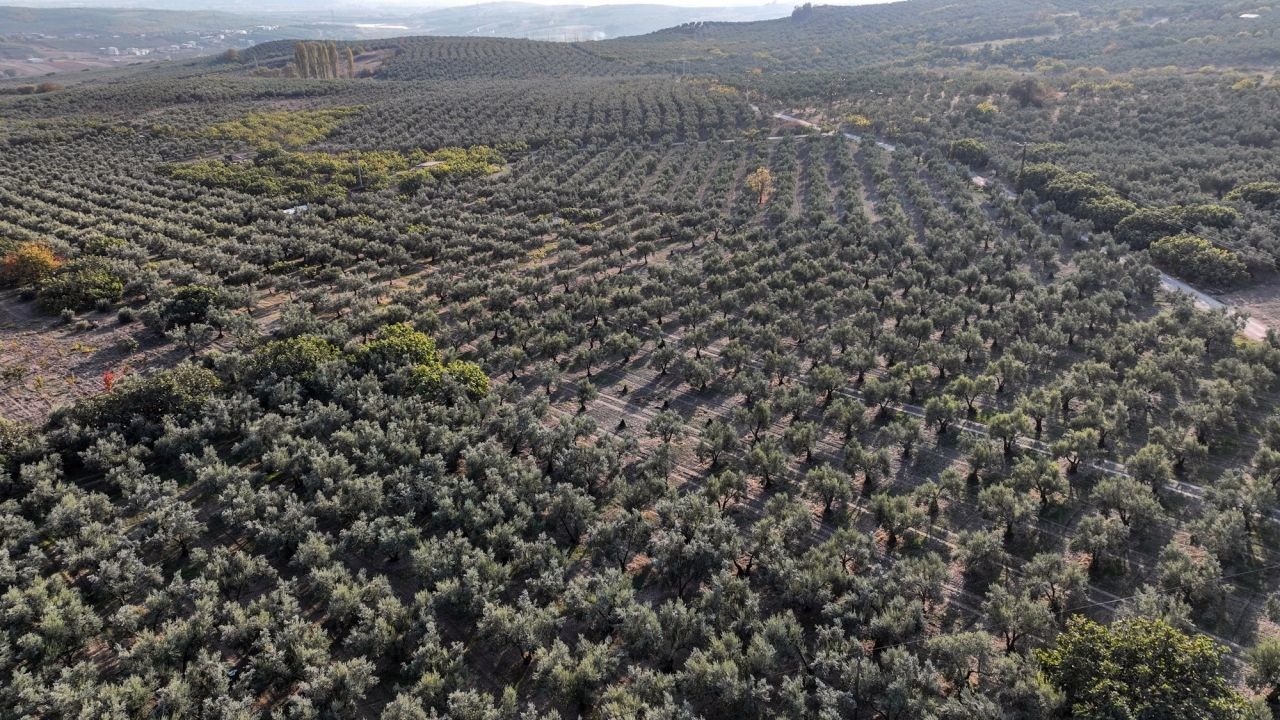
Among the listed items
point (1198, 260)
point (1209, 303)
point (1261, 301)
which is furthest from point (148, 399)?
point (1261, 301)

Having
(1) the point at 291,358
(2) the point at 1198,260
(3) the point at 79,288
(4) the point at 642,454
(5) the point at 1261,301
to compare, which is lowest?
(4) the point at 642,454

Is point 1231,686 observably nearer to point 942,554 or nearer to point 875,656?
point 942,554

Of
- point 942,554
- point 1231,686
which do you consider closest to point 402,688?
point 942,554

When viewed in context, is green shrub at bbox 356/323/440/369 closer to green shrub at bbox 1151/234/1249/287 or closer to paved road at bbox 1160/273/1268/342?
paved road at bbox 1160/273/1268/342

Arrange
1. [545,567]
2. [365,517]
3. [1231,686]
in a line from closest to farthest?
[1231,686]
[545,567]
[365,517]

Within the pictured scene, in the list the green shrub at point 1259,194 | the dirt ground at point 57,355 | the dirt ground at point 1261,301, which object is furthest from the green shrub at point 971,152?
the dirt ground at point 57,355

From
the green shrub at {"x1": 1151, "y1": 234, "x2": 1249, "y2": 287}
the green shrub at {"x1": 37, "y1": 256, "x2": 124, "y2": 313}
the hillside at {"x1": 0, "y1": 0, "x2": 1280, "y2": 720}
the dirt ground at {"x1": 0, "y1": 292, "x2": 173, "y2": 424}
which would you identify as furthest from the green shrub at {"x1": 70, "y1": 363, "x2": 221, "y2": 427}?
the green shrub at {"x1": 1151, "y1": 234, "x2": 1249, "y2": 287}

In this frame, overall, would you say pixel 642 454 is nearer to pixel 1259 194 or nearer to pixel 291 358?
pixel 291 358

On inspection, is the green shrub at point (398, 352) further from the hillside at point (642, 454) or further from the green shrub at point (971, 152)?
the green shrub at point (971, 152)
